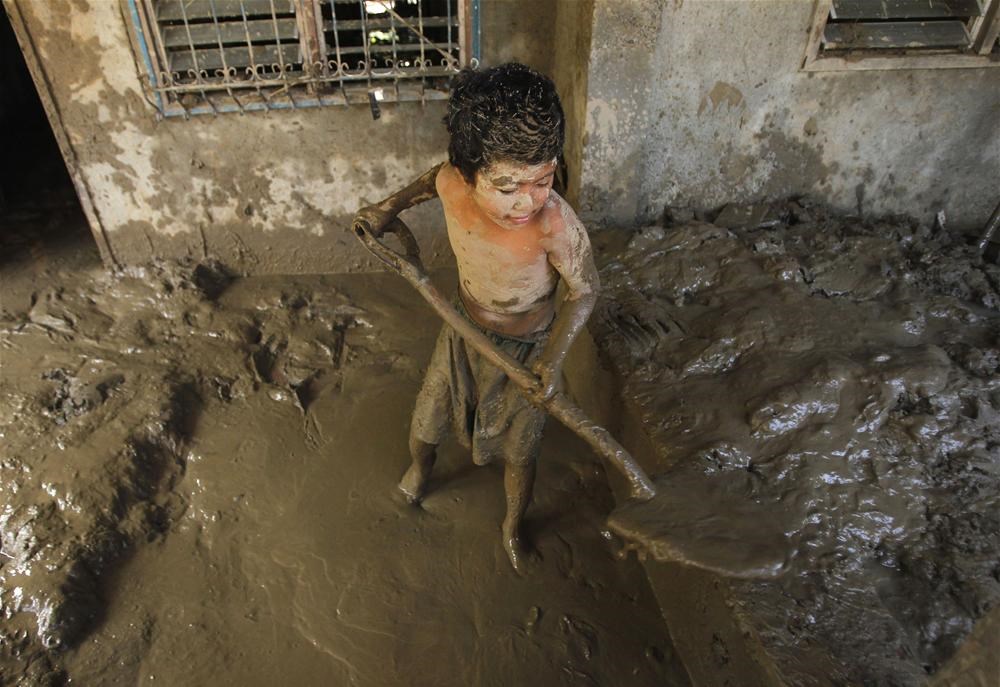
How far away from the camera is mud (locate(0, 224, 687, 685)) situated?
8.10ft

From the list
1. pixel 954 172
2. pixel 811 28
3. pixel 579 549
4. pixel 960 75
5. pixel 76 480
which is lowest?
pixel 579 549

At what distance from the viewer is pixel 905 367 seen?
2.73 meters

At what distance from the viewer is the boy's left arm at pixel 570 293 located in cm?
218

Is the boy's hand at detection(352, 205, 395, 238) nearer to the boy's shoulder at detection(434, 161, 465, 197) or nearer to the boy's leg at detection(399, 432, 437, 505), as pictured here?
the boy's shoulder at detection(434, 161, 465, 197)

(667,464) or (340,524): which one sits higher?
(667,464)

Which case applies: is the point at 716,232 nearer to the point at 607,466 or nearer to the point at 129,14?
the point at 607,466

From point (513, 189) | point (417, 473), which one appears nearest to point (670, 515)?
point (513, 189)

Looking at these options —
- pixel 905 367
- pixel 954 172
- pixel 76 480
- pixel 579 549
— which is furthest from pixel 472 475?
pixel 954 172

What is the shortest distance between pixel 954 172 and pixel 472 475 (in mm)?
3511

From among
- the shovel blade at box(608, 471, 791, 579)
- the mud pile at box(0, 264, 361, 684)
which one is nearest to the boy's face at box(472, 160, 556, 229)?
the shovel blade at box(608, 471, 791, 579)

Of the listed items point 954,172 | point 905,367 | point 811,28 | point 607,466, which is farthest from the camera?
point 954,172

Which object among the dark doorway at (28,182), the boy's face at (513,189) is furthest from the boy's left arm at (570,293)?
the dark doorway at (28,182)

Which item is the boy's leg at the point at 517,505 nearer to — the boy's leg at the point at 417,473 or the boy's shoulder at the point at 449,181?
the boy's leg at the point at 417,473

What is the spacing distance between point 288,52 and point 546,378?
2.63m
